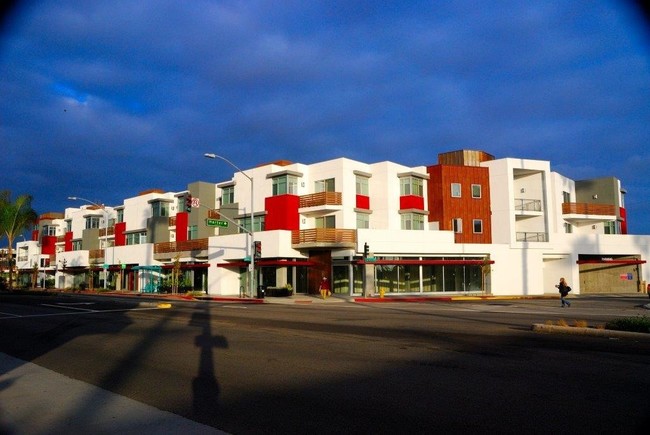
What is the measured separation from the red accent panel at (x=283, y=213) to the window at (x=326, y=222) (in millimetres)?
1724

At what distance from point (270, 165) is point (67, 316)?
87.7ft

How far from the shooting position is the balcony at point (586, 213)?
52531mm

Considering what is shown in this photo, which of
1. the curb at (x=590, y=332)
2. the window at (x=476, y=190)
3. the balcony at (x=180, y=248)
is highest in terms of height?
the window at (x=476, y=190)

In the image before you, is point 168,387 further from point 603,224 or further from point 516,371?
point 603,224

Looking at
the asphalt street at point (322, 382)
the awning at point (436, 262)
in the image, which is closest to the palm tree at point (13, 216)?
the awning at point (436, 262)

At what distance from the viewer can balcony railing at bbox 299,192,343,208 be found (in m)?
43.5

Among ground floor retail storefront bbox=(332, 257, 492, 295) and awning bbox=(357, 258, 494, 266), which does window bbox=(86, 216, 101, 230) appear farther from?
awning bbox=(357, 258, 494, 266)

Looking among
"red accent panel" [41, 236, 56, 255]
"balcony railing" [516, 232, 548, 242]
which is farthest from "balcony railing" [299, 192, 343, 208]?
"red accent panel" [41, 236, 56, 255]

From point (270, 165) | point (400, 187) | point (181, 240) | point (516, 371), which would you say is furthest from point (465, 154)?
point (516, 371)

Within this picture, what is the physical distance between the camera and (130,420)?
21.7ft

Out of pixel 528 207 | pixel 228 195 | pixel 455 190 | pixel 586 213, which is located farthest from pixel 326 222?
pixel 586 213

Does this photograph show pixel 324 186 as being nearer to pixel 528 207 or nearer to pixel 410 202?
pixel 410 202

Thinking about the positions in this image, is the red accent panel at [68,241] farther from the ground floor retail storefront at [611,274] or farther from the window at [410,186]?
the ground floor retail storefront at [611,274]

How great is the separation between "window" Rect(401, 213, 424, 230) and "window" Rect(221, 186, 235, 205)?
625 inches
